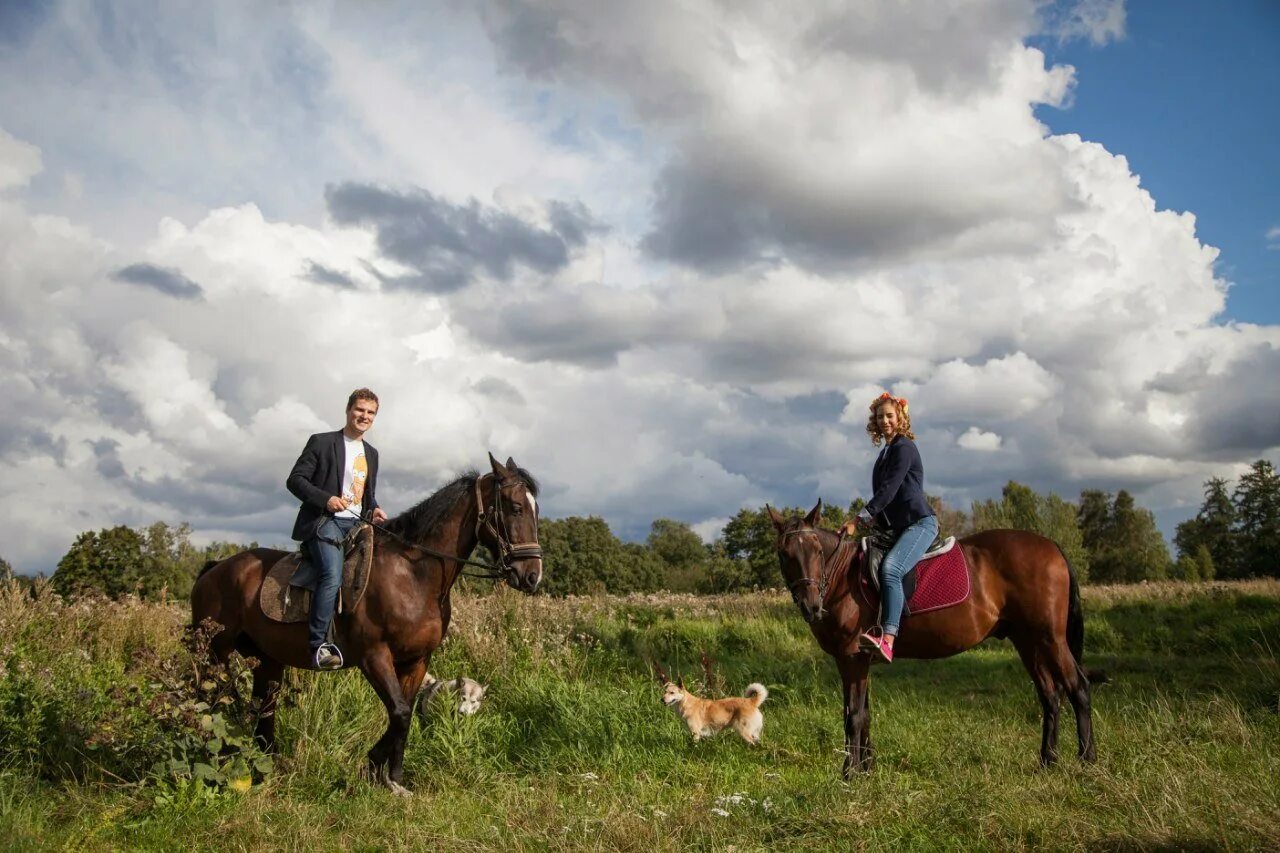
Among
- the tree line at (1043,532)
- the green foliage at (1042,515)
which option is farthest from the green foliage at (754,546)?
the green foliage at (1042,515)

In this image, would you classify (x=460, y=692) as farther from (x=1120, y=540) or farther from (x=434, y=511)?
(x=1120, y=540)

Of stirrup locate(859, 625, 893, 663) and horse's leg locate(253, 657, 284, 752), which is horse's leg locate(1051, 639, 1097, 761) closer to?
stirrup locate(859, 625, 893, 663)

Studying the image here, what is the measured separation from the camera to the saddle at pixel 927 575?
7.43 meters

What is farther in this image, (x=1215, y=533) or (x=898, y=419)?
(x=1215, y=533)

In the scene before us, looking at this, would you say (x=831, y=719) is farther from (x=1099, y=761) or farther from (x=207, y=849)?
(x=207, y=849)

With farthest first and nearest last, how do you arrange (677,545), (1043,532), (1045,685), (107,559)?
(677,545) → (1043,532) → (107,559) → (1045,685)

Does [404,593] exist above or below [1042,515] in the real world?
below

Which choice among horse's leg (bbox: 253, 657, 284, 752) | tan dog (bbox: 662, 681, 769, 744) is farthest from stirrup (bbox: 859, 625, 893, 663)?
horse's leg (bbox: 253, 657, 284, 752)

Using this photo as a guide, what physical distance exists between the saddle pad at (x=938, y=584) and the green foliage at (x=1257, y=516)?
195 ft

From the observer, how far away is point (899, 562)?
733cm

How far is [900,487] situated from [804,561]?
1138 millimetres

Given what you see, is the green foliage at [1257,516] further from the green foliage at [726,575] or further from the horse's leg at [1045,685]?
the horse's leg at [1045,685]

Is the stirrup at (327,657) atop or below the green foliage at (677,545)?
below

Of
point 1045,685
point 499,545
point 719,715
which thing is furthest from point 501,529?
point 1045,685
